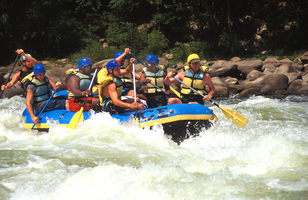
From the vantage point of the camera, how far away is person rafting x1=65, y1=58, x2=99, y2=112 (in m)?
5.12

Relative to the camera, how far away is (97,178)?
9.98 feet

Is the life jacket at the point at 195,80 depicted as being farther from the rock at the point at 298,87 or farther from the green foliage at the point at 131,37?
the green foliage at the point at 131,37

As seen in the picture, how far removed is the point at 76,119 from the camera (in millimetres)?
4746

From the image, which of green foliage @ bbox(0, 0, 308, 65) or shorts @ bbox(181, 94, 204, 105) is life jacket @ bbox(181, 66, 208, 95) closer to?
shorts @ bbox(181, 94, 204, 105)

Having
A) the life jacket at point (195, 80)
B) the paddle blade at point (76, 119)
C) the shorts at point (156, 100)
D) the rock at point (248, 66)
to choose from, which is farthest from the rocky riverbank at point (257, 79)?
the paddle blade at point (76, 119)

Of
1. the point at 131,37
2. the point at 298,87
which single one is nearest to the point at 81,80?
the point at 298,87

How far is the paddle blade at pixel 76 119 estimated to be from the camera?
15.5 feet

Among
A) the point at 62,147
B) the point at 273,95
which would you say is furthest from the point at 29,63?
the point at 273,95

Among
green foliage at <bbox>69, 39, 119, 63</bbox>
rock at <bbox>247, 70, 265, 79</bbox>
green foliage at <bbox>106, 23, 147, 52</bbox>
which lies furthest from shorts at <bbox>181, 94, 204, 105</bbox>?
green foliage at <bbox>69, 39, 119, 63</bbox>

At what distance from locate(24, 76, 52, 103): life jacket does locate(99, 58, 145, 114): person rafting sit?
4.21ft

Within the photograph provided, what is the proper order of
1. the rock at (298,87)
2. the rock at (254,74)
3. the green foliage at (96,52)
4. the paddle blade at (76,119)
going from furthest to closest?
the green foliage at (96,52) < the rock at (254,74) < the rock at (298,87) < the paddle blade at (76,119)

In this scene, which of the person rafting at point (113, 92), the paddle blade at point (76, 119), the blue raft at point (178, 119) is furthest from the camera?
the paddle blade at point (76, 119)

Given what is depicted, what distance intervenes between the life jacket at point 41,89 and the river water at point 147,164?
0.66 meters

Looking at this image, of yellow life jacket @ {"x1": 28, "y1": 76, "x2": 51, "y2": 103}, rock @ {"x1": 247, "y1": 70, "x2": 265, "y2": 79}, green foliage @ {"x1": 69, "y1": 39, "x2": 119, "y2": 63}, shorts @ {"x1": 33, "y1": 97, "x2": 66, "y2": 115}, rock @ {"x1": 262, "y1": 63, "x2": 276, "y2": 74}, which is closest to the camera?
yellow life jacket @ {"x1": 28, "y1": 76, "x2": 51, "y2": 103}
